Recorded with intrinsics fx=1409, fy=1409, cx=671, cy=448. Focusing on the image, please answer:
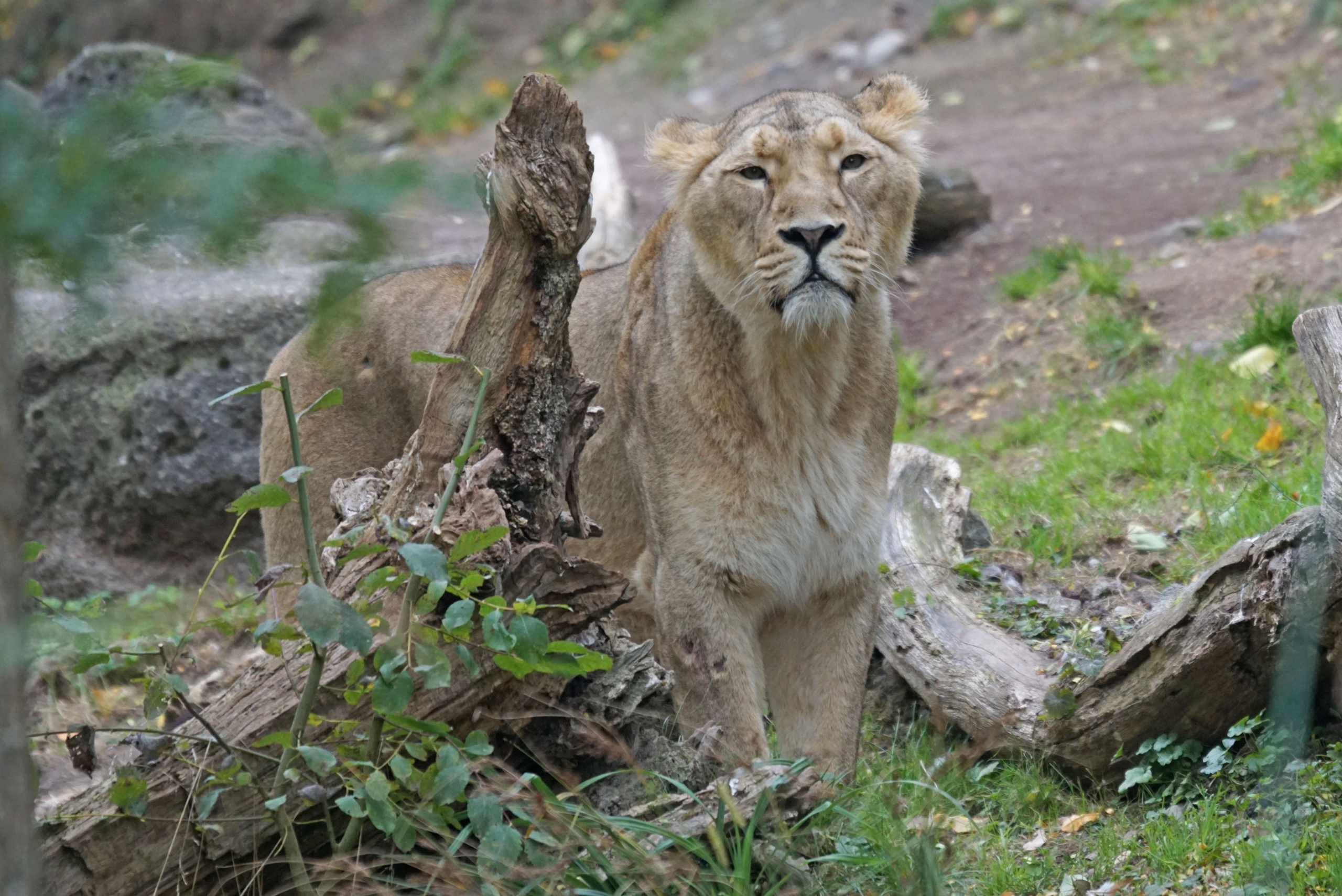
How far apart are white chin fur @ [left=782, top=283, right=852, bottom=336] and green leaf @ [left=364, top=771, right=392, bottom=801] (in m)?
1.91

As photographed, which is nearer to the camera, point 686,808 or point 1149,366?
point 686,808

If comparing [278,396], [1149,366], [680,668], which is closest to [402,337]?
[278,396]

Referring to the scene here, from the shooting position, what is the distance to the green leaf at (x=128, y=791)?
323 centimetres

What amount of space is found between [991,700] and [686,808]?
1.57 m

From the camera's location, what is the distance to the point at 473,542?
3.22 m

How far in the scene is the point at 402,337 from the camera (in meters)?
5.46

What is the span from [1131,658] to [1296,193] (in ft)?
18.6

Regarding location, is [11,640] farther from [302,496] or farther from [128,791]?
[128,791]

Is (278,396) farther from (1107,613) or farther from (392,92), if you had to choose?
(392,92)

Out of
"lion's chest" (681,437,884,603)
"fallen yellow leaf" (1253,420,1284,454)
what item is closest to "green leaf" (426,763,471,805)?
"lion's chest" (681,437,884,603)

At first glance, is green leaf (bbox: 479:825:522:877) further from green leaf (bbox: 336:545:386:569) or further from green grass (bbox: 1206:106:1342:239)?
green grass (bbox: 1206:106:1342:239)

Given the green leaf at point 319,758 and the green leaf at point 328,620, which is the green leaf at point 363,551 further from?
the green leaf at point 319,758

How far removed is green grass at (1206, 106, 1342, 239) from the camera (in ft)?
28.1

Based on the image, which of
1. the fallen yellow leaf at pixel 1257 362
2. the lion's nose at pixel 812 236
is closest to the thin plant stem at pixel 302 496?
the lion's nose at pixel 812 236
